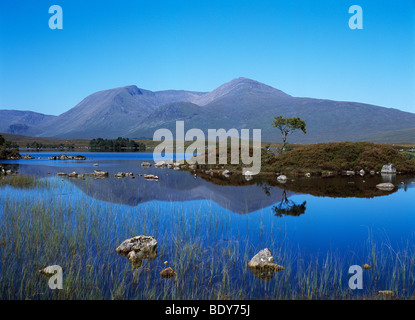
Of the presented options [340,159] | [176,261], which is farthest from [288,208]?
[340,159]

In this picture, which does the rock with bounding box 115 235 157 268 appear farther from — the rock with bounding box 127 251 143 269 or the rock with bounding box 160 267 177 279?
the rock with bounding box 160 267 177 279

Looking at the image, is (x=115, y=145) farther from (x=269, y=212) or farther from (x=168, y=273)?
(x=168, y=273)

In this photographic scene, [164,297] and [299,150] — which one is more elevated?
[299,150]

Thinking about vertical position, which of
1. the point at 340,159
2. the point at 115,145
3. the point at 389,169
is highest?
the point at 115,145

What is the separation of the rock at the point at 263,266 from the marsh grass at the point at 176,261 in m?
0.17

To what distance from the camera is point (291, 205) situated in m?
17.2

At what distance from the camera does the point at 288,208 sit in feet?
53.8

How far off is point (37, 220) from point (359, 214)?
513 inches

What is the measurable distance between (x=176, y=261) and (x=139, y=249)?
4.22 feet

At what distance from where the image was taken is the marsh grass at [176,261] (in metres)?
7.02

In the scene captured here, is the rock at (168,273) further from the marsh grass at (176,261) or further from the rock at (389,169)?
the rock at (389,169)
